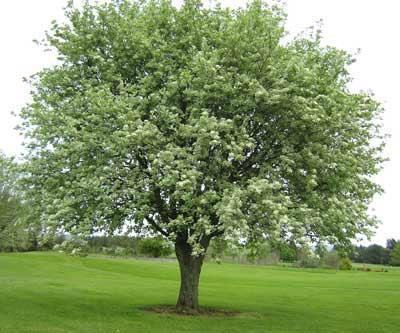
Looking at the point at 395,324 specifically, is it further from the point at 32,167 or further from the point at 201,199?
the point at 32,167

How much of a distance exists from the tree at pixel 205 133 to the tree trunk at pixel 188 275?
5.71 ft

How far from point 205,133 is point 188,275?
29.8 feet

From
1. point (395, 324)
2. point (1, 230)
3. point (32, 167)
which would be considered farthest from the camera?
point (1, 230)

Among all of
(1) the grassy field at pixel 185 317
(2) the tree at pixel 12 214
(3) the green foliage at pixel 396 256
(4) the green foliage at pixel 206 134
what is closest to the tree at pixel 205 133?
(4) the green foliage at pixel 206 134

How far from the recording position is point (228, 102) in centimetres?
1991

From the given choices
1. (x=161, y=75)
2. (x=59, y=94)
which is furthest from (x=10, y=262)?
(x=161, y=75)

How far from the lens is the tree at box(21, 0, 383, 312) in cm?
1819

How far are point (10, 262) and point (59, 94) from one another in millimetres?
44884

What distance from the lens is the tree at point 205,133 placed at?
1819 cm

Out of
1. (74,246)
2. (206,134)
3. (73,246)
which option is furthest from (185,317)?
(206,134)

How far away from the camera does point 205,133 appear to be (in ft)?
57.9

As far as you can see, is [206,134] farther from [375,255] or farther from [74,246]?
[375,255]

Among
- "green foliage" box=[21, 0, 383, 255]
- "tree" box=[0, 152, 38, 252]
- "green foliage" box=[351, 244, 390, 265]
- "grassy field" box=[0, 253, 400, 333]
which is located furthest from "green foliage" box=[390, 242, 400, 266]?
"green foliage" box=[21, 0, 383, 255]

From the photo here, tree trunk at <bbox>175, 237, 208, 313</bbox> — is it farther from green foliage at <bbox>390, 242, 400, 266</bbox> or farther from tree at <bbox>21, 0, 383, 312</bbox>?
green foliage at <bbox>390, 242, 400, 266</bbox>
